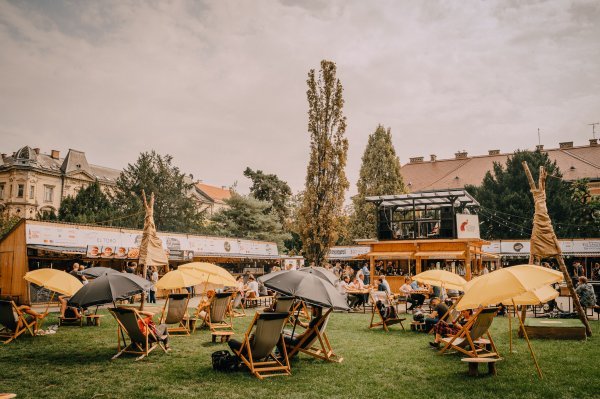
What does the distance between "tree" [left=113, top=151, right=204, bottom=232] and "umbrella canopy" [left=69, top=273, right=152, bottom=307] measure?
41.1 metres

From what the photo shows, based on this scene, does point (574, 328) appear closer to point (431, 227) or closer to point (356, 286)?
point (356, 286)

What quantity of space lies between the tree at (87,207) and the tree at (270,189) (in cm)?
1633

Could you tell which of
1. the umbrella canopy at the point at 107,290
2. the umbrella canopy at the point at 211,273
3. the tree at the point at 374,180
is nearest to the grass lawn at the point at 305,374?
the umbrella canopy at the point at 107,290

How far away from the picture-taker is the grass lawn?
6195 mm

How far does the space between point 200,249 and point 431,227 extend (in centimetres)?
1420

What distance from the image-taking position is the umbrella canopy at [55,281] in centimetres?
1019

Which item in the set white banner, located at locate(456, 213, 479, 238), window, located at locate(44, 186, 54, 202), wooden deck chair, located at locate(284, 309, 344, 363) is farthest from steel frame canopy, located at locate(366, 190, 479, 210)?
window, located at locate(44, 186, 54, 202)

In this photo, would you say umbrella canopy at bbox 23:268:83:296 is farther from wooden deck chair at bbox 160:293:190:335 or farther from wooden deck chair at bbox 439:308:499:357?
wooden deck chair at bbox 439:308:499:357

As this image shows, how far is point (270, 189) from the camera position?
55000 mm

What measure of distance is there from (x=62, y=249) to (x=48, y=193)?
56905 millimetres

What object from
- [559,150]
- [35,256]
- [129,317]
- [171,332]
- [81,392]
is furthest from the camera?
[559,150]

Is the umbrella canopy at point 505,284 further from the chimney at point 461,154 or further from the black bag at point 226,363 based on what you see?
the chimney at point 461,154

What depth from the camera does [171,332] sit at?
11.0 metres

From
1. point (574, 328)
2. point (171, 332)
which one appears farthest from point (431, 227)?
point (171, 332)
